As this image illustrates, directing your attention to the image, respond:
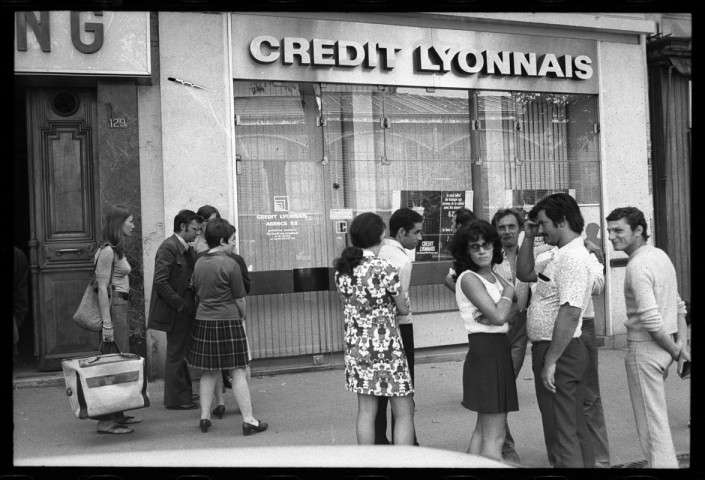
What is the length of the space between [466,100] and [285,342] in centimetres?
385

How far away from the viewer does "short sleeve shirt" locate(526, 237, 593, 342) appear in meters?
4.33

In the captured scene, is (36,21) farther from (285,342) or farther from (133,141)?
(285,342)

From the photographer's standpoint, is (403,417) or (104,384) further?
(104,384)

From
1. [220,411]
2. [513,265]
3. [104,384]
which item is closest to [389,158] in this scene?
[513,265]

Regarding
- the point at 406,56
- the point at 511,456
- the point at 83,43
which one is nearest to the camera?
the point at 511,456

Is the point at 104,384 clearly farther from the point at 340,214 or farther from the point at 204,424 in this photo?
the point at 340,214

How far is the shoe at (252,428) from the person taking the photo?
5.77 m

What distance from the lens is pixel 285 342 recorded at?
27.3ft

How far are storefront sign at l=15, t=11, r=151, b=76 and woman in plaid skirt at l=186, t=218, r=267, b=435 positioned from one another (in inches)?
101

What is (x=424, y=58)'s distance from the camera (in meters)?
8.77

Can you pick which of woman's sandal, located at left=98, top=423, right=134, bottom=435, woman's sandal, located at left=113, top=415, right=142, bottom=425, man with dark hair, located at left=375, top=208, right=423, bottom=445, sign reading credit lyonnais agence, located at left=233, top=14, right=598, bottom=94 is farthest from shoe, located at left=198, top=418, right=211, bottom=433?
sign reading credit lyonnais agence, located at left=233, top=14, right=598, bottom=94

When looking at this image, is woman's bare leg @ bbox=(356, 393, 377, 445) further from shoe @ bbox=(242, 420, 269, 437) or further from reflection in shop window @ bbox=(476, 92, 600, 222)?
reflection in shop window @ bbox=(476, 92, 600, 222)

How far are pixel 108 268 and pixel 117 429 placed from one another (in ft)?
4.31
